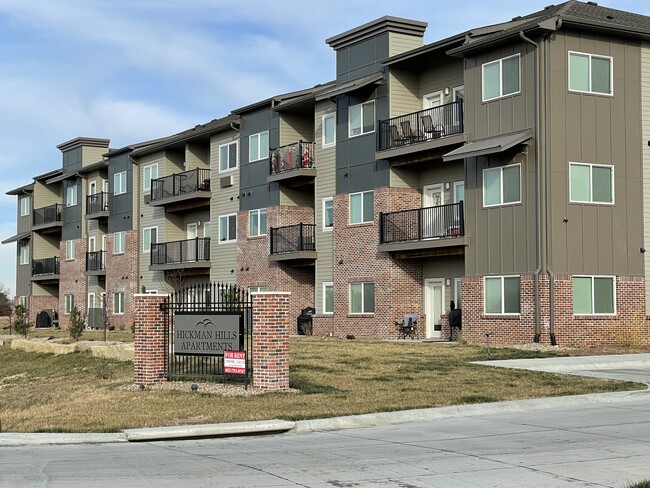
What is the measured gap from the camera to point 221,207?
48688mm

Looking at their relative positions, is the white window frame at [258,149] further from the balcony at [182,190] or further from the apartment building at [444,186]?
the balcony at [182,190]

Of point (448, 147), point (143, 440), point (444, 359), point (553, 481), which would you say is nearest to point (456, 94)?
point (448, 147)

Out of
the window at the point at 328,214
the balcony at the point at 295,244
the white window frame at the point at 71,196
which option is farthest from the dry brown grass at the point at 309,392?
the white window frame at the point at 71,196

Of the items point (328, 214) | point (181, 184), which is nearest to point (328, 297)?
point (328, 214)

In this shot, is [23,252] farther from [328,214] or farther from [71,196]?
[328,214]

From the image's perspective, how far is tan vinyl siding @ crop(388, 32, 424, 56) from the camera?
37438 millimetres

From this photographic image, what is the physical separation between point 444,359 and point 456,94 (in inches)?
536

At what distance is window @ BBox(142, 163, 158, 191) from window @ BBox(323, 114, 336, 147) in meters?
17.2

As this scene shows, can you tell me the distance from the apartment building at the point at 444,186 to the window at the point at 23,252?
23.8 m

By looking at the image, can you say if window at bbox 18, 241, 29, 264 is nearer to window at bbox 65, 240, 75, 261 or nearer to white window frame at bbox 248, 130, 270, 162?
window at bbox 65, 240, 75, 261

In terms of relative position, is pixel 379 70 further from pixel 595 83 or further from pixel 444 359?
pixel 444 359

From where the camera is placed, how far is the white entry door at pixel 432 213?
3425 cm

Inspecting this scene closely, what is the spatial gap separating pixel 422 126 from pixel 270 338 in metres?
18.6

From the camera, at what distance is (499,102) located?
31297mm
